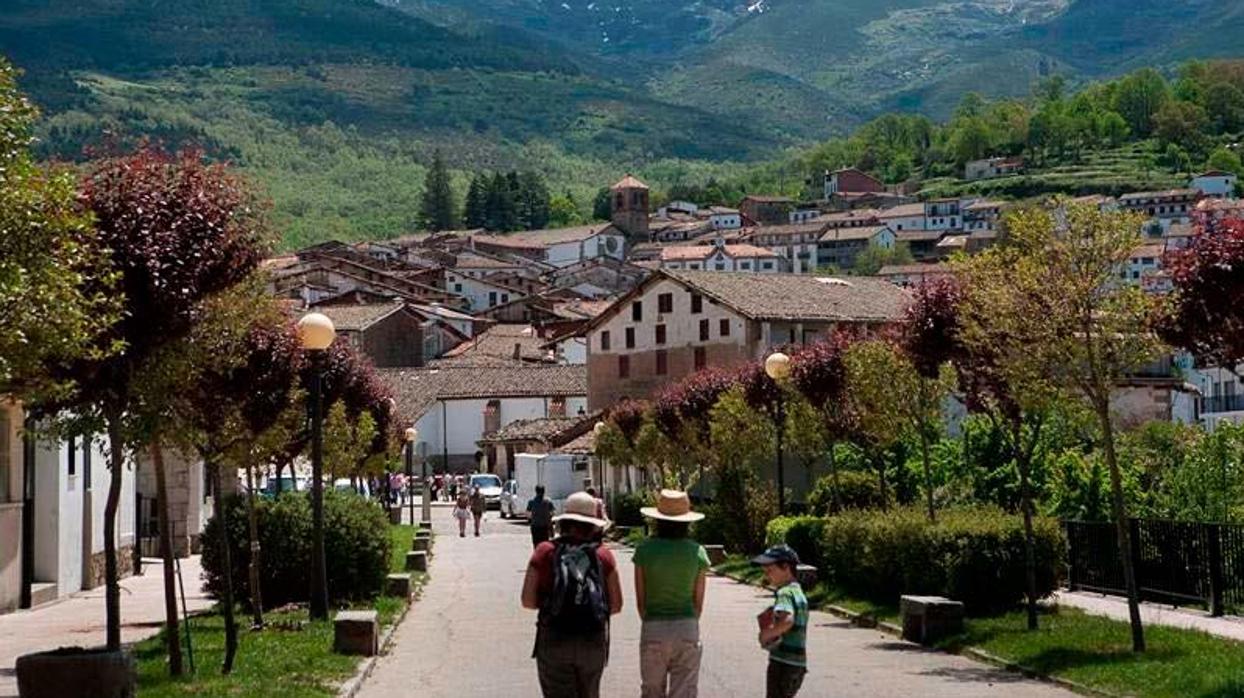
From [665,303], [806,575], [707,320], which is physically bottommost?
[806,575]

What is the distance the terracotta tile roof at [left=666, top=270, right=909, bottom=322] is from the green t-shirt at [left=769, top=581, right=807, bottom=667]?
57.1 meters

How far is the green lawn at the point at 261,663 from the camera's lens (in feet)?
50.7

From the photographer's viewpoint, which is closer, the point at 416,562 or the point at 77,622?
the point at 77,622

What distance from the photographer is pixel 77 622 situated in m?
23.9

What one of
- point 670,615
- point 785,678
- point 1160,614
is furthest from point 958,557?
point 670,615

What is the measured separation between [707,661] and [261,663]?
449cm

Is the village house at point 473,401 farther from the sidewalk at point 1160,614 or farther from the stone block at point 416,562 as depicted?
the sidewalk at point 1160,614

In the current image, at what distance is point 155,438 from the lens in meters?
15.9

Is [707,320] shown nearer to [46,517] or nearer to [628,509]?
[628,509]

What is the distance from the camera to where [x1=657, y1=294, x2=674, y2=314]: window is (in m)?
77.6

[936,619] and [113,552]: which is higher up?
[113,552]

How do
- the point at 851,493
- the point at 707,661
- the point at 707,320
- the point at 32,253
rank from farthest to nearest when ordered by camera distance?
1. the point at 707,320
2. the point at 851,493
3. the point at 707,661
4. the point at 32,253

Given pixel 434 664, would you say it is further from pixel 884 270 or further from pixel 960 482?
pixel 884 270

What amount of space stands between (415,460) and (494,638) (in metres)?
72.5
